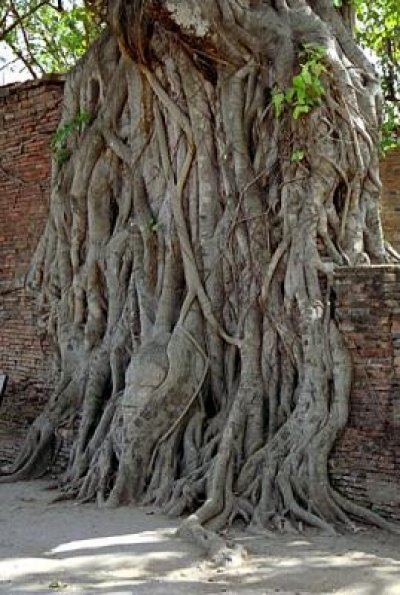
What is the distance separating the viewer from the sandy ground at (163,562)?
412 centimetres

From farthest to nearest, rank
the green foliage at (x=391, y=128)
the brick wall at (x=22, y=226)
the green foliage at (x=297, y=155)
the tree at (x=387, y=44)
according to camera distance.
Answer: the tree at (x=387, y=44), the green foliage at (x=391, y=128), the brick wall at (x=22, y=226), the green foliage at (x=297, y=155)

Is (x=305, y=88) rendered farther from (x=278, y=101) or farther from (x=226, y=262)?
(x=226, y=262)

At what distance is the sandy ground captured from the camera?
4.12 metres

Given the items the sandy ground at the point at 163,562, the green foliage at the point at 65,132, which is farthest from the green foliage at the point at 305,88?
the sandy ground at the point at 163,562

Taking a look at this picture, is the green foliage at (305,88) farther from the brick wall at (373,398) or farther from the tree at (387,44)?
the tree at (387,44)

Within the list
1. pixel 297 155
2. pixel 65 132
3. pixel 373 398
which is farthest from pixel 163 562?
pixel 65 132

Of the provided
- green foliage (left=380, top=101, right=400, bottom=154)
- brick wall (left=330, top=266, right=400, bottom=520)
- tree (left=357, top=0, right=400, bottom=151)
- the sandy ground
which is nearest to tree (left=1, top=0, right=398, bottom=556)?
brick wall (left=330, top=266, right=400, bottom=520)

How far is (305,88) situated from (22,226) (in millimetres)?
3890

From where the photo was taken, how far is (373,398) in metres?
5.55

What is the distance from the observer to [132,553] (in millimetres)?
4750

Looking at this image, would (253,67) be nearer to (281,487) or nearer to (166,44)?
(166,44)

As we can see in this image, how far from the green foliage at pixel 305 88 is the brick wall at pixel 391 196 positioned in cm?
455

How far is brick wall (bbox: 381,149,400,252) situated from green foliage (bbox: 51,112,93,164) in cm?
436

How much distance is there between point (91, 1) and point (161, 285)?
2.86 m
